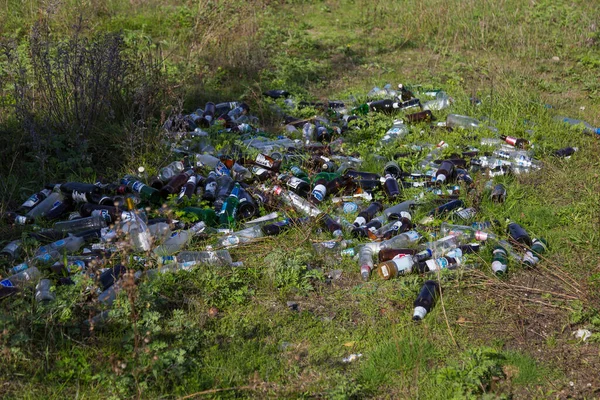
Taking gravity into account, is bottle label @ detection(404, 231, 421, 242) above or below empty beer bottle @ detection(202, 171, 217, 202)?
above

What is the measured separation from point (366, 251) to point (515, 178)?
1.90 m

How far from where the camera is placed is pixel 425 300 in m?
4.27

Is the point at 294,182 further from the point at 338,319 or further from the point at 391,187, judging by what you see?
the point at 338,319

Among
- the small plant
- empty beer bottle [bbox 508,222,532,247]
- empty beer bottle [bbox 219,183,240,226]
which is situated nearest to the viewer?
the small plant

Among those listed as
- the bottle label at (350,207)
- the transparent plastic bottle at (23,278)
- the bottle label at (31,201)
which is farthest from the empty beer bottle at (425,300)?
the bottle label at (31,201)

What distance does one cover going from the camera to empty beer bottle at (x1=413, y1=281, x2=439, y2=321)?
165 inches

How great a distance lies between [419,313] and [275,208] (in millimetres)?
1665

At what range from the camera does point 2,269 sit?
4590 millimetres

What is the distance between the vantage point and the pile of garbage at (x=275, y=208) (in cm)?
459

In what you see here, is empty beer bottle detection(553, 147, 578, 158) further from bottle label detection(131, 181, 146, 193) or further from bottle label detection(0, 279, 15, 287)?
bottle label detection(0, 279, 15, 287)

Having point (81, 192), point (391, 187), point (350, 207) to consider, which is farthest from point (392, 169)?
point (81, 192)

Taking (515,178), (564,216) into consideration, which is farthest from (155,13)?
(564,216)

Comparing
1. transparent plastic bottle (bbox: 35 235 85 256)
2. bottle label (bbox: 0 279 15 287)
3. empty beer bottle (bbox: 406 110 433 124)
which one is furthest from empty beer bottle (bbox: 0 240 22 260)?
empty beer bottle (bbox: 406 110 433 124)

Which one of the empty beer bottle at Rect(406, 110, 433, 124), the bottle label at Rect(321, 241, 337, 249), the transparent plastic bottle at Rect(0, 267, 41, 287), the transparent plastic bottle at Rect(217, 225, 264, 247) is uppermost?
the transparent plastic bottle at Rect(0, 267, 41, 287)
